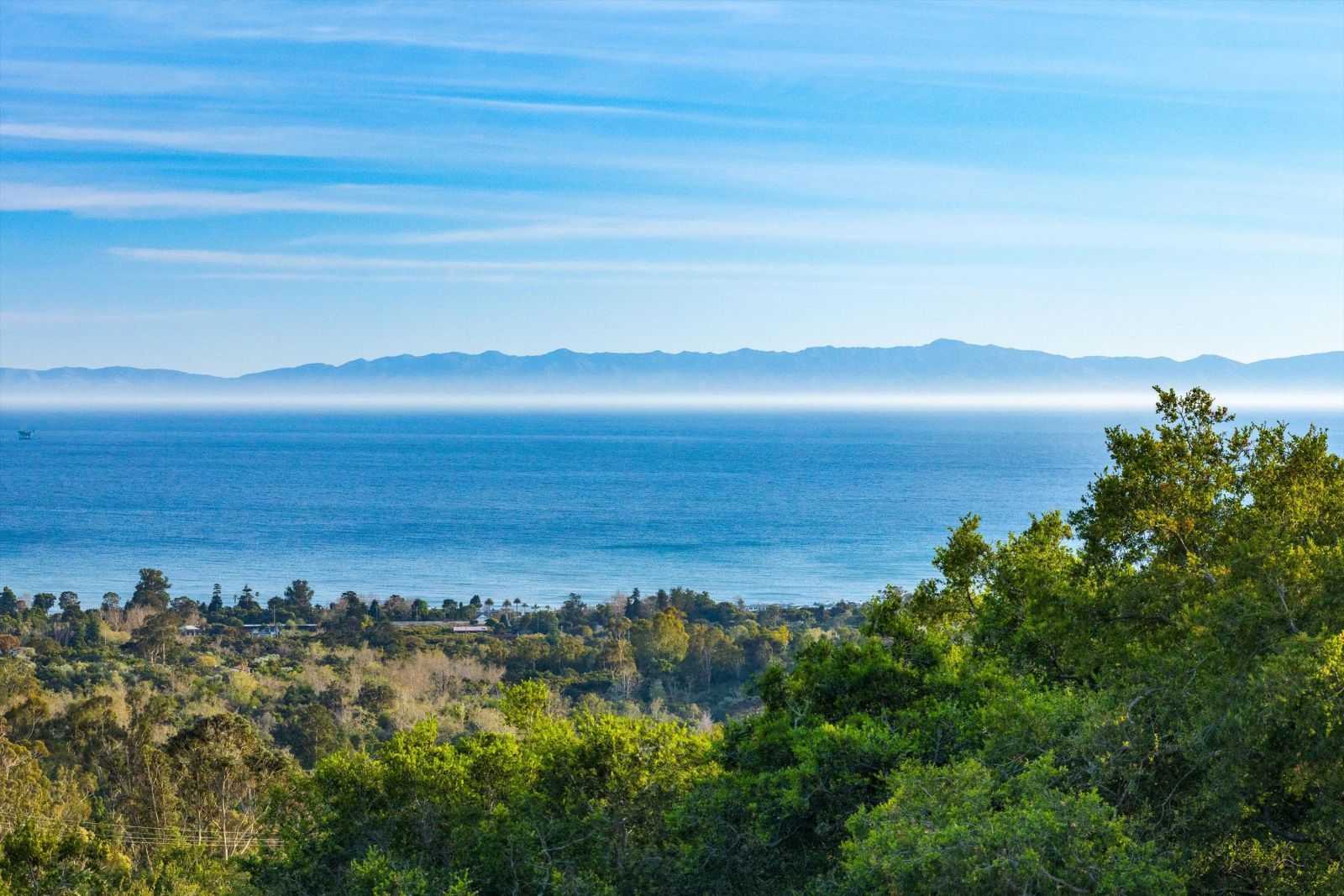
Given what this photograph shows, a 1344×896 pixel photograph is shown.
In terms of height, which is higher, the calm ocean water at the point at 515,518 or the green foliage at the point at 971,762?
the green foliage at the point at 971,762

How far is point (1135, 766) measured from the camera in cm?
952

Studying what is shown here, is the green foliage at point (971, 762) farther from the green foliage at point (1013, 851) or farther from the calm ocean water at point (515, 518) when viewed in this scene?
the calm ocean water at point (515, 518)

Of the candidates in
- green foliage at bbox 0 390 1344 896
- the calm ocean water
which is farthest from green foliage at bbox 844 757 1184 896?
the calm ocean water

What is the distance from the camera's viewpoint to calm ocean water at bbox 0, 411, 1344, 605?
3118 inches

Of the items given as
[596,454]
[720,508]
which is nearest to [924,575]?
[720,508]

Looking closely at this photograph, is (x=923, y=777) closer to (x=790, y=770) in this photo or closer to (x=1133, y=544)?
(x=790, y=770)

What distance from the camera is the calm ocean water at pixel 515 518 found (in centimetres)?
7919

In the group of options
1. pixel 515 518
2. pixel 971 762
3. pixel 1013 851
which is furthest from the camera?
pixel 515 518

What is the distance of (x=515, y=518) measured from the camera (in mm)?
110125

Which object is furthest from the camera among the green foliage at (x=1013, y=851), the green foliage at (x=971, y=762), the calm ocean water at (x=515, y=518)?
the calm ocean water at (x=515, y=518)

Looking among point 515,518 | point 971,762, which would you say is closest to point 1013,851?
point 971,762

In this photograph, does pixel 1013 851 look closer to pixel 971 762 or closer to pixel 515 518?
pixel 971 762

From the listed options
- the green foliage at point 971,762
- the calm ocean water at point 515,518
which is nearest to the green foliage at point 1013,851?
the green foliage at point 971,762

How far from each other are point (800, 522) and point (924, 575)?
112 feet
